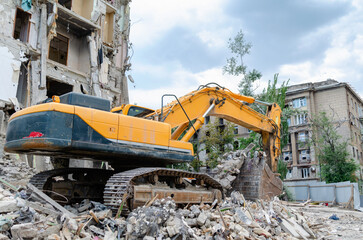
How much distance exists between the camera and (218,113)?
9586 millimetres

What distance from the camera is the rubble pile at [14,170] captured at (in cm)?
1162

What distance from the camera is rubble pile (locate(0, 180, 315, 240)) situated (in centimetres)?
484

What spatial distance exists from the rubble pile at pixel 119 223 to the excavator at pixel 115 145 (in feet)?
1.58

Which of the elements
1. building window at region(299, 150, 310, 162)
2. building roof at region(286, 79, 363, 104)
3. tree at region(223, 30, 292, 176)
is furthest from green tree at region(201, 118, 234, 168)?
building roof at region(286, 79, 363, 104)

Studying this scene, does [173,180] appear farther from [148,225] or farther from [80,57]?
[80,57]

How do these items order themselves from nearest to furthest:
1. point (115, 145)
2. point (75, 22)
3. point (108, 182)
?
point (108, 182) < point (115, 145) < point (75, 22)

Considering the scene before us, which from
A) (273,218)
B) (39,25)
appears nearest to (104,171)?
(273,218)

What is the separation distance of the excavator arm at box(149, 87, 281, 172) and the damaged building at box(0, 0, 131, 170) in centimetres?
914

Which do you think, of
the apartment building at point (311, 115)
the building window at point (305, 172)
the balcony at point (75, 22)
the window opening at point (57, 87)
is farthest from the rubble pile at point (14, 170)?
the building window at point (305, 172)

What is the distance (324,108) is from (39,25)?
114 ft

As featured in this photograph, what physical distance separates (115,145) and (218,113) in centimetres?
401

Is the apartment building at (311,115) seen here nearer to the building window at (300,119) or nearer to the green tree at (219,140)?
the building window at (300,119)

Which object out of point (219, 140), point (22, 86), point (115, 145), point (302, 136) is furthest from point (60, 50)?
point (302, 136)

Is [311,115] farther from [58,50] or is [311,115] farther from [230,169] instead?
[230,169]
